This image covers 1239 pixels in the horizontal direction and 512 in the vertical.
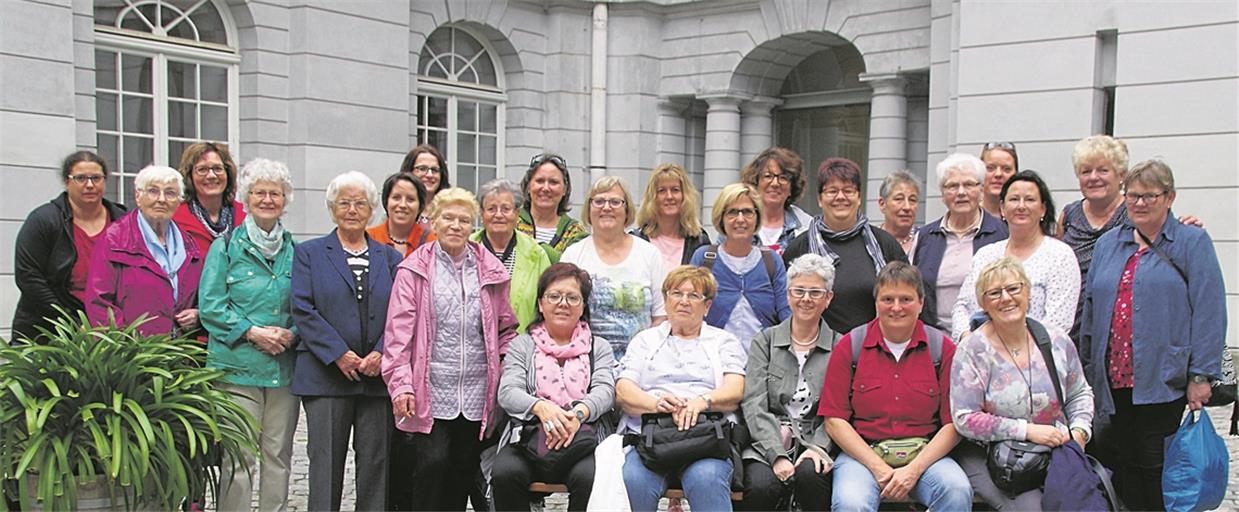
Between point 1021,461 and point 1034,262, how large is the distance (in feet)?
2.99

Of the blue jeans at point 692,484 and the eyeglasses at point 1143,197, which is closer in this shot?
the blue jeans at point 692,484

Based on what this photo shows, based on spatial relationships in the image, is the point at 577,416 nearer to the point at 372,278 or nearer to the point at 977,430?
the point at 372,278

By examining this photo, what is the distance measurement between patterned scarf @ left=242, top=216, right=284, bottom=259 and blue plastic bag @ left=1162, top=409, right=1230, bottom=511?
3949mm

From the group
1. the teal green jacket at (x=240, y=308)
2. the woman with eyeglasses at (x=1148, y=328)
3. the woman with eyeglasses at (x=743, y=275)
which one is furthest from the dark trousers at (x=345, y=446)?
the woman with eyeglasses at (x=1148, y=328)

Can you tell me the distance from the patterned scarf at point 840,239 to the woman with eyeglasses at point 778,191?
401mm

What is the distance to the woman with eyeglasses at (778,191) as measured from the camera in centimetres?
510

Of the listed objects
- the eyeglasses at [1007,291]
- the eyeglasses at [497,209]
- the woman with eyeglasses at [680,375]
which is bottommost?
the woman with eyeglasses at [680,375]

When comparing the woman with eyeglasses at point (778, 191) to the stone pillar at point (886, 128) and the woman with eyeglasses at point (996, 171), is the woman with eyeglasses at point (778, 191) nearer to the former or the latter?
the woman with eyeglasses at point (996, 171)

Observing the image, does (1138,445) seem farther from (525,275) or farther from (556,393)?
(525,275)

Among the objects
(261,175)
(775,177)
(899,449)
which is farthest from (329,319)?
(899,449)

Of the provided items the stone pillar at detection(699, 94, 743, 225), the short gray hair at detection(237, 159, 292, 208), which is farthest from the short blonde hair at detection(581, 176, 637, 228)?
the stone pillar at detection(699, 94, 743, 225)

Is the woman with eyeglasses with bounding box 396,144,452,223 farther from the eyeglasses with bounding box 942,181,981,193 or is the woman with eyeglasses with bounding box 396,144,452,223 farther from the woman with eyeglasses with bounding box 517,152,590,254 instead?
the eyeglasses with bounding box 942,181,981,193

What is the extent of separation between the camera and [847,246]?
4547mm

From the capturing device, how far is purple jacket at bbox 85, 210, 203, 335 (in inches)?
171
